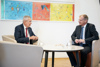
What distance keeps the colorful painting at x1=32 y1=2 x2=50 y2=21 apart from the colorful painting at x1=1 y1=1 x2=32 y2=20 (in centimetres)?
17

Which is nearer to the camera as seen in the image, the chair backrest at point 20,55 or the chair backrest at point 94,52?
the chair backrest at point 20,55

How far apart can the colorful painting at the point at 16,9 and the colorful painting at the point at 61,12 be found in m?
0.79

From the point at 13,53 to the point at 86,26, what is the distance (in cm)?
207

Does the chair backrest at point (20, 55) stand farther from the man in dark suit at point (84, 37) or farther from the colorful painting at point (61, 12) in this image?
the colorful painting at point (61, 12)

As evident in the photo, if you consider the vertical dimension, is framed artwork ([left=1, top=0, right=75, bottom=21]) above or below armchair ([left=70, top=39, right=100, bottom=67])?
above

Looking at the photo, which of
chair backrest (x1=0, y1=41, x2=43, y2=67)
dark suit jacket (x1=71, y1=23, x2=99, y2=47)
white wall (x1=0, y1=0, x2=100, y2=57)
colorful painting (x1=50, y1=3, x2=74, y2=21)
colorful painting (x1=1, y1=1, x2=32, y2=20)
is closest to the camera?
chair backrest (x1=0, y1=41, x2=43, y2=67)

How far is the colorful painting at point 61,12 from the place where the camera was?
15.1ft

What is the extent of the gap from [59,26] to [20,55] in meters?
3.18

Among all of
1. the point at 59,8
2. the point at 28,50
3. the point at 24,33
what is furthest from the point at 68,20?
the point at 28,50

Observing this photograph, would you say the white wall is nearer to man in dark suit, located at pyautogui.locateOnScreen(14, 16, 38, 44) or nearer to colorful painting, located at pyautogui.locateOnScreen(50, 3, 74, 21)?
colorful painting, located at pyautogui.locateOnScreen(50, 3, 74, 21)

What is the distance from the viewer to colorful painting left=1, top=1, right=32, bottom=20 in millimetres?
4332

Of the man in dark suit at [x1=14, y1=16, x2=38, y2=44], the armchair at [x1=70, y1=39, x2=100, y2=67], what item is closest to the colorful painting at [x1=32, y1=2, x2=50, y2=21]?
the man in dark suit at [x1=14, y1=16, x2=38, y2=44]

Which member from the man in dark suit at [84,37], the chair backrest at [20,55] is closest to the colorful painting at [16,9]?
the man in dark suit at [84,37]

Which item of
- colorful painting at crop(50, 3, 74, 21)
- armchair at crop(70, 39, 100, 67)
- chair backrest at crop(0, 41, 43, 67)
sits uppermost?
colorful painting at crop(50, 3, 74, 21)
